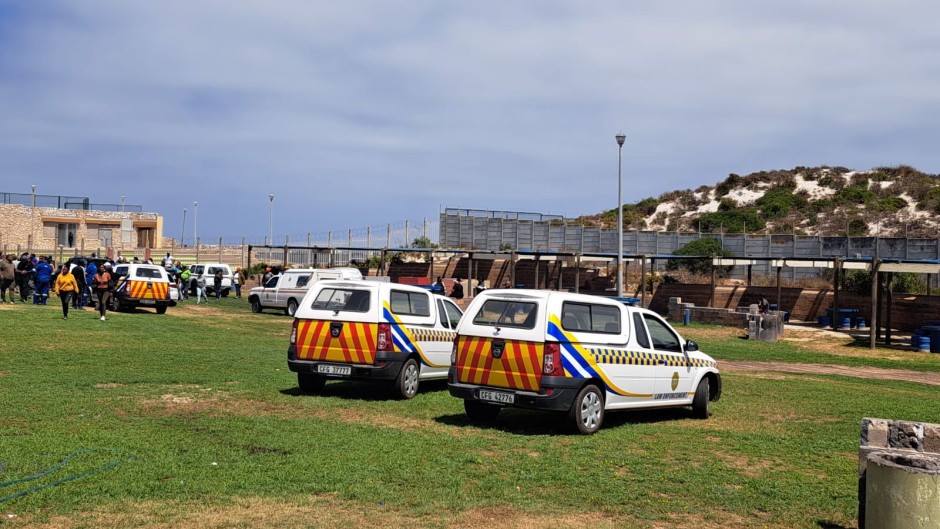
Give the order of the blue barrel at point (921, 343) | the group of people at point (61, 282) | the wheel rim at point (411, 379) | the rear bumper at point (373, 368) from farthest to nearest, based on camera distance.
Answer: the blue barrel at point (921, 343) → the group of people at point (61, 282) → the wheel rim at point (411, 379) → the rear bumper at point (373, 368)

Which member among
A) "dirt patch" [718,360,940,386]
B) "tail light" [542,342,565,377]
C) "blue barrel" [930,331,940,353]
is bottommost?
"dirt patch" [718,360,940,386]

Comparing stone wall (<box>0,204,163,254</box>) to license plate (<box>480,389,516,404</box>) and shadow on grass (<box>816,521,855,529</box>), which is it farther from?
shadow on grass (<box>816,521,855,529</box>)

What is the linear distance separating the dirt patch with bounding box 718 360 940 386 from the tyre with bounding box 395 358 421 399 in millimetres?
10435

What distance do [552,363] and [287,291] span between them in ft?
90.0

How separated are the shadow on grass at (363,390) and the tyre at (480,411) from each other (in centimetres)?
228

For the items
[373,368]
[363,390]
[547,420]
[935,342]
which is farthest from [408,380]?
[935,342]

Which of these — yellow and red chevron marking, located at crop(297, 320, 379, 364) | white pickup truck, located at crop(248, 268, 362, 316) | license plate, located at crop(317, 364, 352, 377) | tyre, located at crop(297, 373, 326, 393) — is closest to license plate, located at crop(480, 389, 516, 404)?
yellow and red chevron marking, located at crop(297, 320, 379, 364)

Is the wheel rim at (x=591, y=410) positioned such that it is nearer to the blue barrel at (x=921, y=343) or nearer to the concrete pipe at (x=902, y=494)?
the concrete pipe at (x=902, y=494)

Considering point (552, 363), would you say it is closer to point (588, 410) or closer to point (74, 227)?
point (588, 410)

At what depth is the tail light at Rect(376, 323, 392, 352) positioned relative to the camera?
14523 millimetres

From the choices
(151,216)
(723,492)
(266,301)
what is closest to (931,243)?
(266,301)

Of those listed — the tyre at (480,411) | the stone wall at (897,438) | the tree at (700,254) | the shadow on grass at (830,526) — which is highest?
the tree at (700,254)

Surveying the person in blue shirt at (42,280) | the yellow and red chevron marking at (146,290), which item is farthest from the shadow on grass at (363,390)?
the person in blue shirt at (42,280)

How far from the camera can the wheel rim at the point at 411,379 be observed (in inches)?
583
